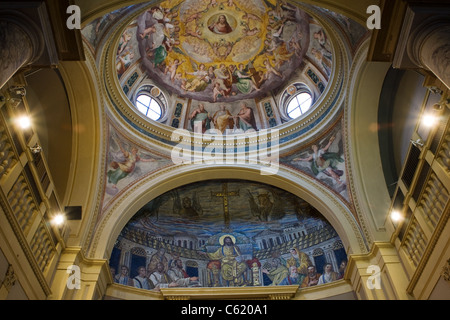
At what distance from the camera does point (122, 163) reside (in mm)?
13398

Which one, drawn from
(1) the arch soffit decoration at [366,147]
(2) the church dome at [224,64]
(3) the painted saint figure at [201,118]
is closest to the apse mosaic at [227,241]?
(1) the arch soffit decoration at [366,147]

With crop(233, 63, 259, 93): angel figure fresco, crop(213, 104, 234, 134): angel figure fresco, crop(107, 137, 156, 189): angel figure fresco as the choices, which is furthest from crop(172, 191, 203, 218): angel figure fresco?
crop(233, 63, 259, 93): angel figure fresco

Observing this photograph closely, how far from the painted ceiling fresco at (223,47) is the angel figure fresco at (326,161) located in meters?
3.26

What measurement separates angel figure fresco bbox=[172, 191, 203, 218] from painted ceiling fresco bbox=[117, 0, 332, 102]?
4.92 metres

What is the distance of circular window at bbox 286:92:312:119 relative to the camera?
15680 mm

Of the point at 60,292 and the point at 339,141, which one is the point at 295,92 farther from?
the point at 60,292

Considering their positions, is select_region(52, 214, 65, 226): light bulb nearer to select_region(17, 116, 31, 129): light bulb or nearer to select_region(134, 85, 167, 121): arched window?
select_region(17, 116, 31, 129): light bulb

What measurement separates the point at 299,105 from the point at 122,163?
7868 millimetres

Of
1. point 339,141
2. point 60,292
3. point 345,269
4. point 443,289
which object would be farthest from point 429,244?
point 60,292

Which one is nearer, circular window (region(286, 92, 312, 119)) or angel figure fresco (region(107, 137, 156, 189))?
angel figure fresco (region(107, 137, 156, 189))

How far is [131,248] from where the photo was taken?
13102 millimetres

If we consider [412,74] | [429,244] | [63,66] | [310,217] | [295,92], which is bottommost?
[429,244]

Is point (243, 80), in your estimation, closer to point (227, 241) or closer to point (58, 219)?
point (227, 241)

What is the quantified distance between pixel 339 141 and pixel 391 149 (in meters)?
1.85
